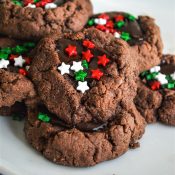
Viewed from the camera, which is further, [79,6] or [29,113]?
[79,6]

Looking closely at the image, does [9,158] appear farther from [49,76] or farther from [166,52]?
[166,52]

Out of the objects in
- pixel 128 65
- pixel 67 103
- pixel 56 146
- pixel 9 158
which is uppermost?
pixel 128 65

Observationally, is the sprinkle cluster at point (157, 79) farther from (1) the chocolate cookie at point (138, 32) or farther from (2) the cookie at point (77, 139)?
(2) the cookie at point (77, 139)

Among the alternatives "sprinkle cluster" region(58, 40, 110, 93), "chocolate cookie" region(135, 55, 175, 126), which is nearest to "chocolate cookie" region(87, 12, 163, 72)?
"chocolate cookie" region(135, 55, 175, 126)

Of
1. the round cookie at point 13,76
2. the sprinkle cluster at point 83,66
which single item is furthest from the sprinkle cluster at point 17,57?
the sprinkle cluster at point 83,66

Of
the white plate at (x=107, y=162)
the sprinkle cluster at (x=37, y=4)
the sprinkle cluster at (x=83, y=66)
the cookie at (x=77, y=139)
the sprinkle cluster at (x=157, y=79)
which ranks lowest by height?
the white plate at (x=107, y=162)

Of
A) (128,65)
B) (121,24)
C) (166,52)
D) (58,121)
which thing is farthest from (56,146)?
(166,52)

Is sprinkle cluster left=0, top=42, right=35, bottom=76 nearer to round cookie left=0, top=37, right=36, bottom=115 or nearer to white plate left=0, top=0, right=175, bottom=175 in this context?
round cookie left=0, top=37, right=36, bottom=115
